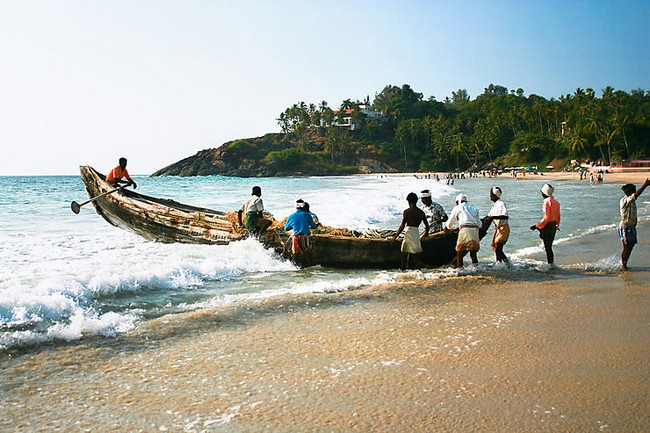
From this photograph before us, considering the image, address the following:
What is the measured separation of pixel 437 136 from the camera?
4710 inches

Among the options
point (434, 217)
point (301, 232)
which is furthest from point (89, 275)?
point (434, 217)

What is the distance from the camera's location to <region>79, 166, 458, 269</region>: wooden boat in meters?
9.88

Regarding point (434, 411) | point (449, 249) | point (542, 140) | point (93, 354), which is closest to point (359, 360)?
point (434, 411)

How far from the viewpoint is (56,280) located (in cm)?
784

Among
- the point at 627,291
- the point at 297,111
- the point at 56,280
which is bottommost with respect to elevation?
the point at 627,291

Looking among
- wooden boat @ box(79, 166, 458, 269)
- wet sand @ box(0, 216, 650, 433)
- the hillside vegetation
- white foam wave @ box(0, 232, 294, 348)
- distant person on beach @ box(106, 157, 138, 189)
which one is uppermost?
the hillside vegetation

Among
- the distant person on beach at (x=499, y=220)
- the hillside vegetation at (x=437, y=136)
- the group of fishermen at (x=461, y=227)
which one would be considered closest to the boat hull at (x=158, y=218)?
the group of fishermen at (x=461, y=227)

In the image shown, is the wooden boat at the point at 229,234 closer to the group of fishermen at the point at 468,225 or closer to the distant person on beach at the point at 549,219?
the group of fishermen at the point at 468,225

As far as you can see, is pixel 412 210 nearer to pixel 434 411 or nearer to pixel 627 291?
pixel 627 291

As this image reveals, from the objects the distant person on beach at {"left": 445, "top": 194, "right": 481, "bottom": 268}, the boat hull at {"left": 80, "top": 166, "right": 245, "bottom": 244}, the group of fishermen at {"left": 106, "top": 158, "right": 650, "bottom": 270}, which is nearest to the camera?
the group of fishermen at {"left": 106, "top": 158, "right": 650, "bottom": 270}

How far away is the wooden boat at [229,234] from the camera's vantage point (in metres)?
9.88

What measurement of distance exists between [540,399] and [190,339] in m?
3.43

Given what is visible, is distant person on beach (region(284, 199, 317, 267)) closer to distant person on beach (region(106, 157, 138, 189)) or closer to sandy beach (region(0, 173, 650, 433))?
sandy beach (region(0, 173, 650, 433))

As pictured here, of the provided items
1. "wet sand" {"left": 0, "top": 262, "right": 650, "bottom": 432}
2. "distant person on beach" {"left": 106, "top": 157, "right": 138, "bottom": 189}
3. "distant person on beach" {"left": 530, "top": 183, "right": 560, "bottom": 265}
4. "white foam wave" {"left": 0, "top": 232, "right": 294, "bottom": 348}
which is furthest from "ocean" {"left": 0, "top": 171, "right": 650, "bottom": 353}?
"distant person on beach" {"left": 106, "top": 157, "right": 138, "bottom": 189}
